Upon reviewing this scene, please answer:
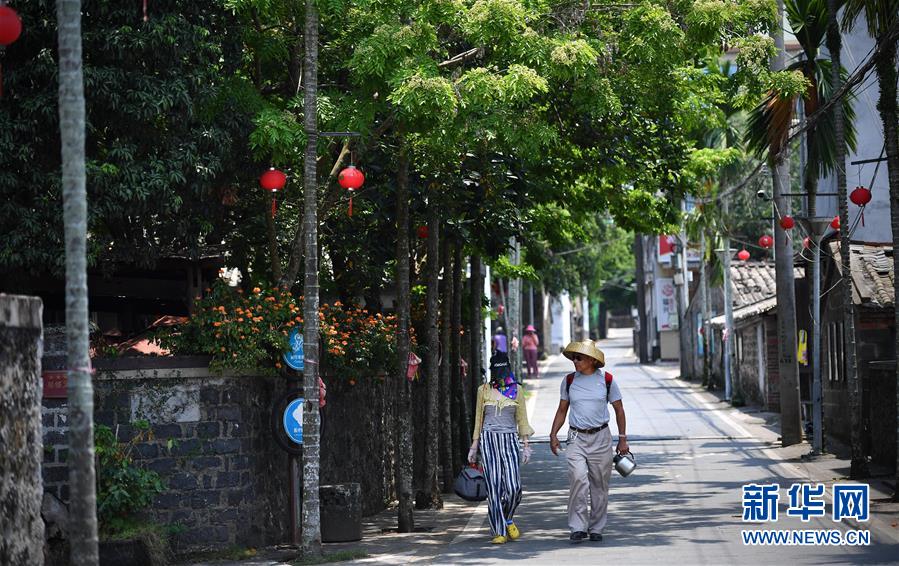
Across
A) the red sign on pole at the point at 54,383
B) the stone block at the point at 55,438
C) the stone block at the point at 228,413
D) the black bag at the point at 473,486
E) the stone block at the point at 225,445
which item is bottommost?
the black bag at the point at 473,486

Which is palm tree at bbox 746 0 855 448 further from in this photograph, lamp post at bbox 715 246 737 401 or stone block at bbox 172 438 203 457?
lamp post at bbox 715 246 737 401

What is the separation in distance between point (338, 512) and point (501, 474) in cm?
197

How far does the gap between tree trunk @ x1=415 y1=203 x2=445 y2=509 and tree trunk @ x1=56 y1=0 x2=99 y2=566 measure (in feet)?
32.0

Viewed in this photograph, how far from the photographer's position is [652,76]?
15383 mm

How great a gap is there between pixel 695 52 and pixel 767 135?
5591mm

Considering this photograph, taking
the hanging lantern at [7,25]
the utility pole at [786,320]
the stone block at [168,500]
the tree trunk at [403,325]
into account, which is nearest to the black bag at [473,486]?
the tree trunk at [403,325]

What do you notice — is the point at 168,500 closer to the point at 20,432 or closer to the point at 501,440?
the point at 501,440

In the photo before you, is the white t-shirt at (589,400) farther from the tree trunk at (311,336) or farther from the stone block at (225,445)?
the stone block at (225,445)

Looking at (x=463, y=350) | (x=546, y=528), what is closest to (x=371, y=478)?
(x=546, y=528)

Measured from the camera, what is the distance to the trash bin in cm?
1437

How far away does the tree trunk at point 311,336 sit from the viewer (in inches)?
500

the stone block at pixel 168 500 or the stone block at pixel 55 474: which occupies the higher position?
the stone block at pixel 55 474

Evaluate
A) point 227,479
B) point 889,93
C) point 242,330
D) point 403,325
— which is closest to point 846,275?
point 889,93

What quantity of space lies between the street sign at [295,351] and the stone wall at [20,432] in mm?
4837
